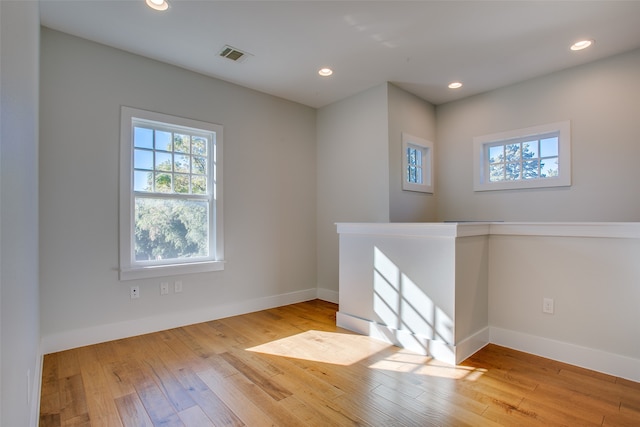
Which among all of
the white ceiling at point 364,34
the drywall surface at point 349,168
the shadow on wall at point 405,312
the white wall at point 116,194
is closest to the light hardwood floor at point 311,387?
the shadow on wall at point 405,312

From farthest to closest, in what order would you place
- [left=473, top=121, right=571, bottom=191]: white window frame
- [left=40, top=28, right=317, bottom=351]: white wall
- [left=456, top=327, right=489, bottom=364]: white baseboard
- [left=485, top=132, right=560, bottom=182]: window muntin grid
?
[left=485, top=132, right=560, bottom=182]: window muntin grid → [left=473, top=121, right=571, bottom=191]: white window frame → [left=40, top=28, right=317, bottom=351]: white wall → [left=456, top=327, right=489, bottom=364]: white baseboard

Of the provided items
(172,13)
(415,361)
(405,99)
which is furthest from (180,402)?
(405,99)

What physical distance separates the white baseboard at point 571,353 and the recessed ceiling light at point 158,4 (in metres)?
3.83

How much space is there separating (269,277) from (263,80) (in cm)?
239

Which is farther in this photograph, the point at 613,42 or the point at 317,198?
the point at 317,198

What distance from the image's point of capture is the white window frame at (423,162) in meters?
3.86

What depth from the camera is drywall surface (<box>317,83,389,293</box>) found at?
148 inches

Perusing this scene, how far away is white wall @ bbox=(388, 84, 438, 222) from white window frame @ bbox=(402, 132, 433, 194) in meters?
0.05

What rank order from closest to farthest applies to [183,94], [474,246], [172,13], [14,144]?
[14,144] → [172,13] → [474,246] → [183,94]

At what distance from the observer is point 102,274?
283 cm

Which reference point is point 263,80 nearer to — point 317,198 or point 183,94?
point 183,94

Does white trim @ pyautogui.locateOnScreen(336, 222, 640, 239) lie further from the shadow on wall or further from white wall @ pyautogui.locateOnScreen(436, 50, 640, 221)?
white wall @ pyautogui.locateOnScreen(436, 50, 640, 221)

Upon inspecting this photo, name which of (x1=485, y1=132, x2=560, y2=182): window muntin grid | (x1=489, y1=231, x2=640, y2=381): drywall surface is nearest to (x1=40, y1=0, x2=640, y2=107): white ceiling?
(x1=485, y1=132, x2=560, y2=182): window muntin grid

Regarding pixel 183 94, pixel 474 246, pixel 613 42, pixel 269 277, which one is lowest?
pixel 269 277
